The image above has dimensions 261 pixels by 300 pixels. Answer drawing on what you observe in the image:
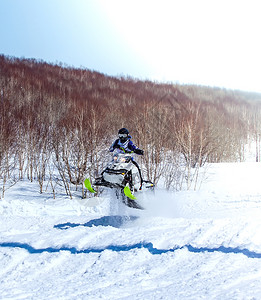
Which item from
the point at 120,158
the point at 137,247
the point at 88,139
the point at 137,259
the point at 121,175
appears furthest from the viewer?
the point at 88,139

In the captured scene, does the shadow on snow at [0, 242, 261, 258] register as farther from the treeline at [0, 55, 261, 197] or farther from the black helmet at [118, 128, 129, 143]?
the treeline at [0, 55, 261, 197]

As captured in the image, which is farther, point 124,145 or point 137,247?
point 124,145

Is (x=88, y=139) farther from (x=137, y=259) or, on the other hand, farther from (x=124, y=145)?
(x=137, y=259)

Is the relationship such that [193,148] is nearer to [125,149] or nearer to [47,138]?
[47,138]

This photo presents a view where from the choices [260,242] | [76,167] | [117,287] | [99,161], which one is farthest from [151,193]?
[76,167]

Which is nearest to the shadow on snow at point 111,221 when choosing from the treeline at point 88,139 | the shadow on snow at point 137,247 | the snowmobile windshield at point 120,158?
the shadow on snow at point 137,247

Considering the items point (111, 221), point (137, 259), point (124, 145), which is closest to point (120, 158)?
point (124, 145)

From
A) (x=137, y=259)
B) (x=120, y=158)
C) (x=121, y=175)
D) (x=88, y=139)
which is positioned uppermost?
(x=88, y=139)

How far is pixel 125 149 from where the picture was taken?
6.46m

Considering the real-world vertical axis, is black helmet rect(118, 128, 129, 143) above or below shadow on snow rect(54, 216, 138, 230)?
above

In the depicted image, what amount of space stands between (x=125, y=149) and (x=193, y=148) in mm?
13109

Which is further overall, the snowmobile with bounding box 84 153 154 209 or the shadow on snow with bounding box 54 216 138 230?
the shadow on snow with bounding box 54 216 138 230

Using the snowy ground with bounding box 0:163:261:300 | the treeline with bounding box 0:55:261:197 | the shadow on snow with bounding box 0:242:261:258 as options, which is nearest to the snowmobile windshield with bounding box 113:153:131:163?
the snowy ground with bounding box 0:163:261:300

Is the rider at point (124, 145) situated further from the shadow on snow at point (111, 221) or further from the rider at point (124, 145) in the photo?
the shadow on snow at point (111, 221)
